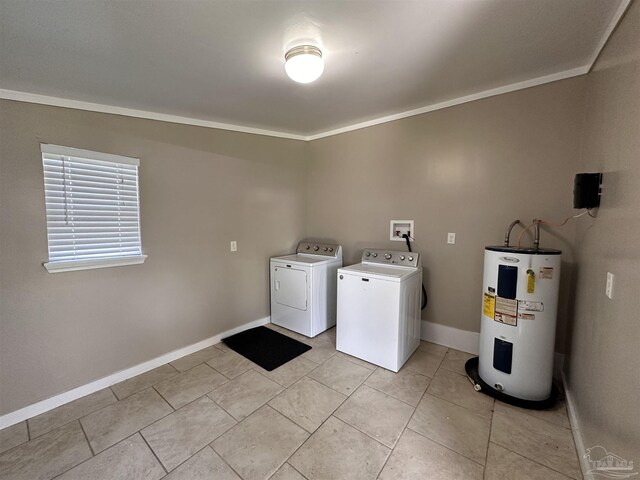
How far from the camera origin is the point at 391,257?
109 inches

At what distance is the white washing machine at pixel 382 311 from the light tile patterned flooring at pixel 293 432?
0.71 feet

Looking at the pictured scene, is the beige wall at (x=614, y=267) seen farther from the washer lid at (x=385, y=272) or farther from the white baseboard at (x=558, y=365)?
the washer lid at (x=385, y=272)

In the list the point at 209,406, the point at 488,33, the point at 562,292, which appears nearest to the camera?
the point at 488,33

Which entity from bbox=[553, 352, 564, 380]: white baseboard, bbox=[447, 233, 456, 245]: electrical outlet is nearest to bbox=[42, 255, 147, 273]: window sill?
bbox=[447, 233, 456, 245]: electrical outlet

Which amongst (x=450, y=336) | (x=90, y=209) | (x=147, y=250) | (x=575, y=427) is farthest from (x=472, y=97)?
(x=90, y=209)

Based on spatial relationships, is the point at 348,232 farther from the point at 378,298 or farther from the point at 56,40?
the point at 56,40

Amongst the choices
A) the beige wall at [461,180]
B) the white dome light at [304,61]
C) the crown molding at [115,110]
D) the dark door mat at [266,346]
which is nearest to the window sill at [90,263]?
the crown molding at [115,110]

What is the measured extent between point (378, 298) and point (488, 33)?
1.98 m

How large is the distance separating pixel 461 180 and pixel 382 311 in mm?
1489

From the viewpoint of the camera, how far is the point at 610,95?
1.46 metres

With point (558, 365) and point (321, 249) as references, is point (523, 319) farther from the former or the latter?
point (321, 249)

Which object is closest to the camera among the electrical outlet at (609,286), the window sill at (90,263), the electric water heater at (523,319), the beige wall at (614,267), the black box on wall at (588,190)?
the beige wall at (614,267)

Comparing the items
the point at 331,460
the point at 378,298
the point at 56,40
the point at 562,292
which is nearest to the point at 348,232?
the point at 378,298

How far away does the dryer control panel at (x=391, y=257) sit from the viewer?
2.62 m
